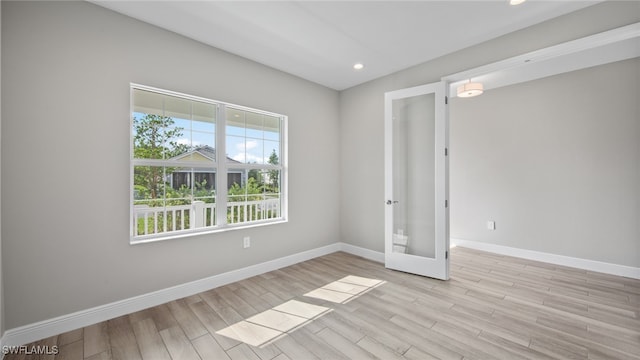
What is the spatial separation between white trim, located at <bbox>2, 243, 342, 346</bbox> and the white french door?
1.72m

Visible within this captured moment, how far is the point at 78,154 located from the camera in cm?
214

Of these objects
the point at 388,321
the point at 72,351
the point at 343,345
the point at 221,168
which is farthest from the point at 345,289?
the point at 72,351

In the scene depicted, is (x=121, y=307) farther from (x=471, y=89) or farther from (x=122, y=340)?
(x=471, y=89)

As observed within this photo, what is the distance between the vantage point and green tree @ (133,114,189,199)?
257 cm

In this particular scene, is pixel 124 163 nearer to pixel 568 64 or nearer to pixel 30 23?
pixel 30 23

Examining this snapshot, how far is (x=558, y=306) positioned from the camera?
8.06 feet

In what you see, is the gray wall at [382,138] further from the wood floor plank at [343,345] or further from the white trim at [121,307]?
the wood floor plank at [343,345]

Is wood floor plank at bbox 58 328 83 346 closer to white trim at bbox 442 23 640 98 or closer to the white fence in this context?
the white fence

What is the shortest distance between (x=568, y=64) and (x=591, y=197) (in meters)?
1.80

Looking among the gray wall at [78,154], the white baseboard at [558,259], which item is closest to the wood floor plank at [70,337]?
the gray wall at [78,154]

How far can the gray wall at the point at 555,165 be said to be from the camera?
323cm

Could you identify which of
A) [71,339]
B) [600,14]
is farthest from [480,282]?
[71,339]

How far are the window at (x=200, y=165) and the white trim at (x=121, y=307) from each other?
1.81ft

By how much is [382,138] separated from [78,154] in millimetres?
3469
